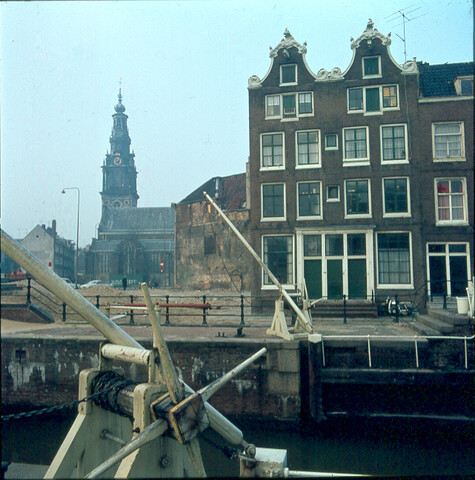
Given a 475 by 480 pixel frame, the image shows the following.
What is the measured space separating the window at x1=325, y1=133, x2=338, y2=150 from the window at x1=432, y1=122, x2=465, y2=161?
2573 mm

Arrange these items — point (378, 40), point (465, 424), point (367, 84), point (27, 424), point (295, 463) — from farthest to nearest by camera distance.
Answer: point (378, 40)
point (367, 84)
point (465, 424)
point (295, 463)
point (27, 424)

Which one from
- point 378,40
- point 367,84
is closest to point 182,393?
point 367,84

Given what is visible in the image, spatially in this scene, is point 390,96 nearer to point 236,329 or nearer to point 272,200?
point 272,200

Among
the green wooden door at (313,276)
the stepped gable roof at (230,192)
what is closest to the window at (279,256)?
the green wooden door at (313,276)

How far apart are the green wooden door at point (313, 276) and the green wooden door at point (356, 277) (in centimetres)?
89

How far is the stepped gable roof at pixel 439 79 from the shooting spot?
11.5 metres

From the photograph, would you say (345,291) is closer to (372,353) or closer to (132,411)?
(372,353)

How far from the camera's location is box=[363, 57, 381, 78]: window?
10.4 meters

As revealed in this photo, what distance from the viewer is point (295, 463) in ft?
18.8

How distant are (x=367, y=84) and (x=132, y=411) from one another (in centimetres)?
983

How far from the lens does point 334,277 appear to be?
11266mm

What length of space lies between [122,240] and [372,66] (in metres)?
8.18

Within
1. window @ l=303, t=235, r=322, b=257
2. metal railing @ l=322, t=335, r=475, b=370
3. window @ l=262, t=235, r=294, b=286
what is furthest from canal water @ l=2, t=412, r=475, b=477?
window @ l=303, t=235, r=322, b=257

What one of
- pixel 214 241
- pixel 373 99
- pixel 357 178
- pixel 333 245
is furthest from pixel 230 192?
pixel 373 99
